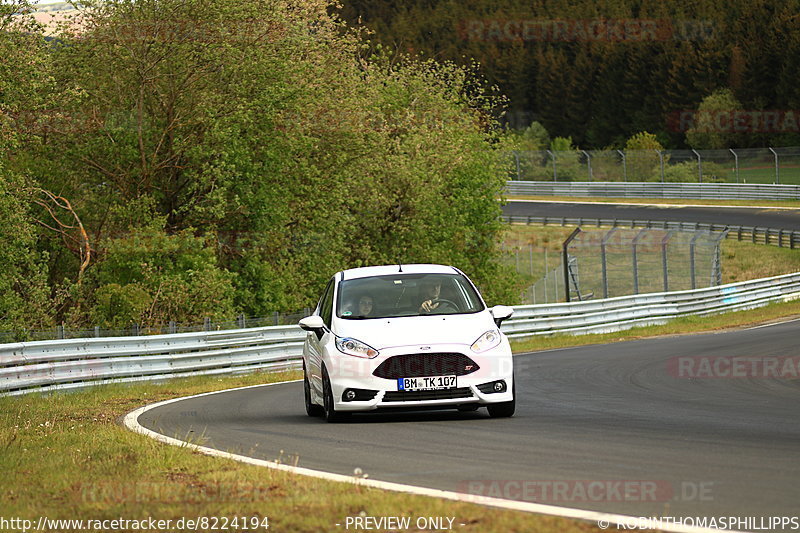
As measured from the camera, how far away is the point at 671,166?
79000mm

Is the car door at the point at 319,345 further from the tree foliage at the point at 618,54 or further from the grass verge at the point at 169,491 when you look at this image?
the tree foliage at the point at 618,54

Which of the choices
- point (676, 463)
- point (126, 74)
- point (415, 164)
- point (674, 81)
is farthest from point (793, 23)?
point (676, 463)

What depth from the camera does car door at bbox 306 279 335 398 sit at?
43.0 feet

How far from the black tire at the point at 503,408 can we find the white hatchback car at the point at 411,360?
0.4 inches

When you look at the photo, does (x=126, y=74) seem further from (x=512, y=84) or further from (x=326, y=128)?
(x=512, y=84)

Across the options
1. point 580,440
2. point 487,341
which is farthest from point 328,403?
point 580,440

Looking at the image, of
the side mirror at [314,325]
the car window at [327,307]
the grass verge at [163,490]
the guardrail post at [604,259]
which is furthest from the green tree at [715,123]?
the grass verge at [163,490]

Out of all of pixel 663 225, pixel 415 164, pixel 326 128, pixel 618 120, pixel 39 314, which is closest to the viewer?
pixel 39 314

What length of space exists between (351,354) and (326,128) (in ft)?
77.9

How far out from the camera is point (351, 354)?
12438 millimetres

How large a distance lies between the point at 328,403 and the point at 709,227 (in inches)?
1920

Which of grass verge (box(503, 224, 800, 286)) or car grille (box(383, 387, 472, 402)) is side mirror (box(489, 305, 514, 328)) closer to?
car grille (box(383, 387, 472, 402))

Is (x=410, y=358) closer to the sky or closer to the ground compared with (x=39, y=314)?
closer to the sky

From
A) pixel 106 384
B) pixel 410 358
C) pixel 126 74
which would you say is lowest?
pixel 106 384
